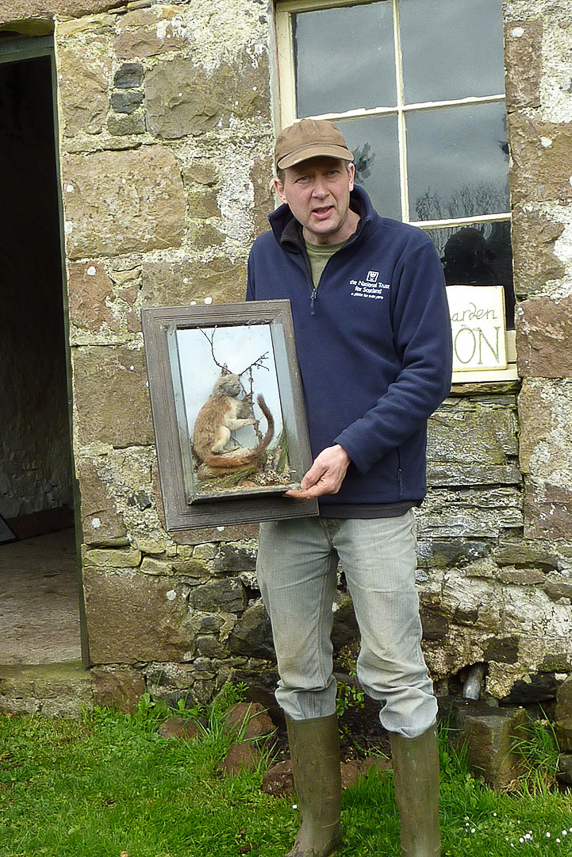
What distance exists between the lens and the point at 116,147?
140 inches

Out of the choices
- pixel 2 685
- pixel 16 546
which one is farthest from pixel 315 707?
pixel 16 546

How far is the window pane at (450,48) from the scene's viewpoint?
10.9 feet

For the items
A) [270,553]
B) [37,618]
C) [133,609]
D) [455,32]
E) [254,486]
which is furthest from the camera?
[37,618]

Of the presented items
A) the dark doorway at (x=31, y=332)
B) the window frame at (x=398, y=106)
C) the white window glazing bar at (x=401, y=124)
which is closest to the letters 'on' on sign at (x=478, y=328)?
the window frame at (x=398, y=106)

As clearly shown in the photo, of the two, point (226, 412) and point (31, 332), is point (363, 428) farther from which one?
point (31, 332)

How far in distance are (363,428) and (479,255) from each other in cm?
138

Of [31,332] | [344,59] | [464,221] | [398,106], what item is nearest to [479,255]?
[464,221]

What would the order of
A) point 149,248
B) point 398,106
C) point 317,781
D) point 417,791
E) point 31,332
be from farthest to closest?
1. point 31,332
2. point 149,248
3. point 398,106
4. point 317,781
5. point 417,791

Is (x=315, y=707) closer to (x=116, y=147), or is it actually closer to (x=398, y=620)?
(x=398, y=620)

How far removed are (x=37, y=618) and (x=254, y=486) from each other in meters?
2.78

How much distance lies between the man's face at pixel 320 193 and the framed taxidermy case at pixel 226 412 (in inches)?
9.6

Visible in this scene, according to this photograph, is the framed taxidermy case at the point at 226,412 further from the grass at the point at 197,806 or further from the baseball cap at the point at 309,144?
the grass at the point at 197,806

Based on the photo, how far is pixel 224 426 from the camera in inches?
92.7

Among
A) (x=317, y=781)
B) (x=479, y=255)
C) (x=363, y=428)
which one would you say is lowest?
(x=317, y=781)
